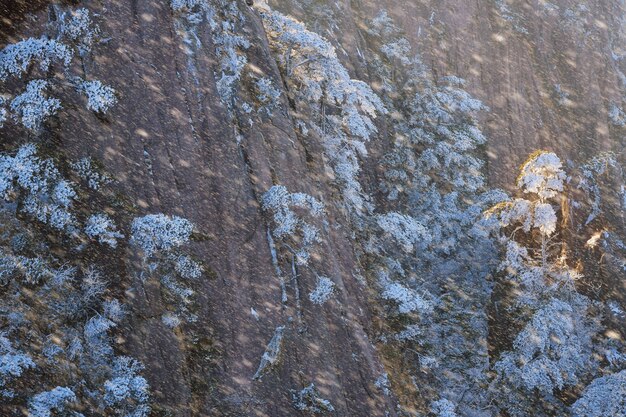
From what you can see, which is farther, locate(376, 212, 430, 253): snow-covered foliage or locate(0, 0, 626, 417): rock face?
locate(376, 212, 430, 253): snow-covered foliage

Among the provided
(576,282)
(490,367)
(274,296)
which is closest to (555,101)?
(576,282)

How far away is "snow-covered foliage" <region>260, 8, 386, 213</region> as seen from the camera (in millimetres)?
15102

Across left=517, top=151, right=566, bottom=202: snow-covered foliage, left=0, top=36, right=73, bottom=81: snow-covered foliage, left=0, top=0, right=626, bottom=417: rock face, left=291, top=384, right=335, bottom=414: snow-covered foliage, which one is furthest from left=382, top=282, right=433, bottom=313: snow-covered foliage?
left=0, top=36, right=73, bottom=81: snow-covered foliage

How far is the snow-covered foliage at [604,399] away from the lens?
1382 cm

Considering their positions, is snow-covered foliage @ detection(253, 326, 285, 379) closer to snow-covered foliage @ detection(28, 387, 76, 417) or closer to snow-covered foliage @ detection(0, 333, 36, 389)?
snow-covered foliage @ detection(28, 387, 76, 417)

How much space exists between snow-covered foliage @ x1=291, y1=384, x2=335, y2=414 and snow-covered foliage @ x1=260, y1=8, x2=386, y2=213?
5.14 meters

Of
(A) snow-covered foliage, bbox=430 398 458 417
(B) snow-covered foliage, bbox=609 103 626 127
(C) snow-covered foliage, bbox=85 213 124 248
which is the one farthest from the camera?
(B) snow-covered foliage, bbox=609 103 626 127

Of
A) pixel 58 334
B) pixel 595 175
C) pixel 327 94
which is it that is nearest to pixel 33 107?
pixel 58 334

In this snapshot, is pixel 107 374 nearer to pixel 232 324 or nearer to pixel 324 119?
pixel 232 324

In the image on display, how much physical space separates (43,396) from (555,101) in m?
17.8

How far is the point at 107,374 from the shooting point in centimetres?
1045

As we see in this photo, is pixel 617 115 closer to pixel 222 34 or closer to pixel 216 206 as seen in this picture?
pixel 222 34

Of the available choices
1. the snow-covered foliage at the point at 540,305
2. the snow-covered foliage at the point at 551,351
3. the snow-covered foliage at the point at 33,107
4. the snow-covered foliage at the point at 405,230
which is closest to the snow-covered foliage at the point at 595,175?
the snow-covered foliage at the point at 540,305

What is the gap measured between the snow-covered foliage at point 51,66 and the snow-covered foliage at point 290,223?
430 cm
